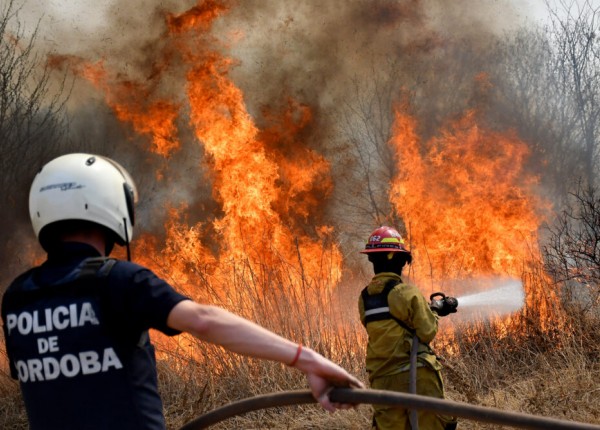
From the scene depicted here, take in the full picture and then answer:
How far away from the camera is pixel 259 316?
7559 millimetres

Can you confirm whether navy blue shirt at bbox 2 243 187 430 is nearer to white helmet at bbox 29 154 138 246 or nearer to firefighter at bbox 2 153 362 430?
firefighter at bbox 2 153 362 430

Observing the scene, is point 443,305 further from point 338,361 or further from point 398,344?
point 338,361

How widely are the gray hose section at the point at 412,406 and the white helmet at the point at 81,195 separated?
0.64 metres

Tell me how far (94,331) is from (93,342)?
31mm

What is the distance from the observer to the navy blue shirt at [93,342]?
6.41 ft

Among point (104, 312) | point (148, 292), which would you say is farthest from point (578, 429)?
point (104, 312)

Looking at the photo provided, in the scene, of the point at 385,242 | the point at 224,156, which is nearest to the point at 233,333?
the point at 385,242

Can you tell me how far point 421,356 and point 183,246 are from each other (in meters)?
11.5

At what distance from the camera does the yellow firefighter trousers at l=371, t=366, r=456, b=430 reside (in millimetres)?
4723

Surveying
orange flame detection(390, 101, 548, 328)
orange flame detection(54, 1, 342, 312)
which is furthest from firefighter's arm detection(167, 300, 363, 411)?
orange flame detection(54, 1, 342, 312)

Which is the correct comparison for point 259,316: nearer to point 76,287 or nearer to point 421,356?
point 421,356

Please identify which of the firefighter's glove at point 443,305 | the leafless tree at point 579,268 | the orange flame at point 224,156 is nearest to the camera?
the firefighter's glove at point 443,305

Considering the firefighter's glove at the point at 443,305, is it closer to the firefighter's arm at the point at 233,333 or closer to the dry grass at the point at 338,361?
the dry grass at the point at 338,361

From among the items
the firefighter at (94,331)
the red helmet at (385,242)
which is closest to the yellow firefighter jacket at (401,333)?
the red helmet at (385,242)
